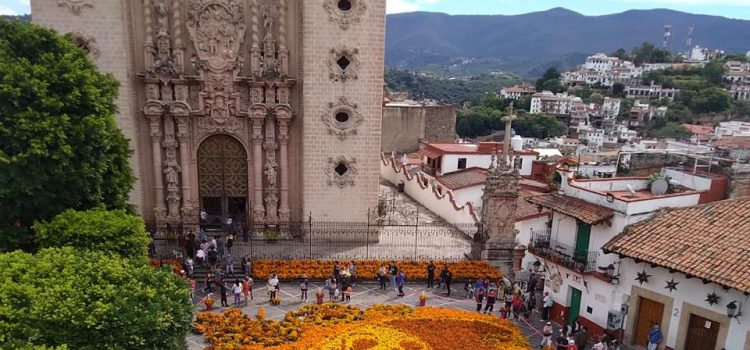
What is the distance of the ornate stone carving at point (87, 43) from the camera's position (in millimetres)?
25941

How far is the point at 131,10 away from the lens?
26.5m

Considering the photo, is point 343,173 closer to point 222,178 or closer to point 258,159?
point 258,159

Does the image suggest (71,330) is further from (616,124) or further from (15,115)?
(616,124)

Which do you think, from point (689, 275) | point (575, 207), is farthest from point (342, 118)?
point (689, 275)

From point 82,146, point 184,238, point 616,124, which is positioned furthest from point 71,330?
point 616,124

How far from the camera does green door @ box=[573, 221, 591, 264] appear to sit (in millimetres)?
20422

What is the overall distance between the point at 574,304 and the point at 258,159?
17141 mm

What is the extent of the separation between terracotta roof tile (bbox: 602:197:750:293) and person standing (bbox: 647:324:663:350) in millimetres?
2624

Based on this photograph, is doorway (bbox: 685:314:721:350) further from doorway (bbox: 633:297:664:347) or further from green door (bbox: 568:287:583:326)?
green door (bbox: 568:287:583:326)

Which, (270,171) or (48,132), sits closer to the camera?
(48,132)

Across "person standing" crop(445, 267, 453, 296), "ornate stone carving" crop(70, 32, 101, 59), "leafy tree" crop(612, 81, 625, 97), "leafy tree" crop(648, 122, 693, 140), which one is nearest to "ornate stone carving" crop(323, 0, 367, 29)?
"ornate stone carving" crop(70, 32, 101, 59)

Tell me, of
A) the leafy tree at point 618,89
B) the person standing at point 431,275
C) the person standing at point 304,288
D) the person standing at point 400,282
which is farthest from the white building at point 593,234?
the leafy tree at point 618,89

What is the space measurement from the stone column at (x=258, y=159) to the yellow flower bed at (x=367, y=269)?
14.7 feet

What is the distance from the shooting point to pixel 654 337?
1802 cm
